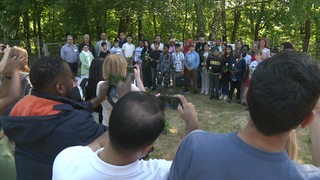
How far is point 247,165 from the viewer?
1.22 metres

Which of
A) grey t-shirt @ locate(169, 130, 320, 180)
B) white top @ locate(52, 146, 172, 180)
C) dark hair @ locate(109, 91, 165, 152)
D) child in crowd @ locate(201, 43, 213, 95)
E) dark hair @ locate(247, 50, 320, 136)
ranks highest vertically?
dark hair @ locate(247, 50, 320, 136)

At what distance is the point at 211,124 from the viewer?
7.60 meters

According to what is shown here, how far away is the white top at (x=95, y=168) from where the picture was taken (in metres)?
1.45

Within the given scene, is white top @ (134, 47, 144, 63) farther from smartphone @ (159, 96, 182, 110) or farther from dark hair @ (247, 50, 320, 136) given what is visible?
dark hair @ (247, 50, 320, 136)

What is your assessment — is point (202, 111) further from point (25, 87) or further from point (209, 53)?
point (25, 87)

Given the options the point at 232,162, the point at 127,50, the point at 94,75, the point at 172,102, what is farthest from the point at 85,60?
the point at 232,162

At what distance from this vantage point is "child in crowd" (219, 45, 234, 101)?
952cm

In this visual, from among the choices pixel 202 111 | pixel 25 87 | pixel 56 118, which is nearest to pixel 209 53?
pixel 202 111

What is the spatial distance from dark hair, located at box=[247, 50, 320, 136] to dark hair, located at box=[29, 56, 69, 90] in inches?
47.7

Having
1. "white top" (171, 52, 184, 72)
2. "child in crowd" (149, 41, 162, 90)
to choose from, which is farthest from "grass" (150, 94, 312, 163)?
"child in crowd" (149, 41, 162, 90)

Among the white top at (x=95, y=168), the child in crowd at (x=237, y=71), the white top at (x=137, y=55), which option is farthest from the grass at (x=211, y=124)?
the white top at (x=95, y=168)

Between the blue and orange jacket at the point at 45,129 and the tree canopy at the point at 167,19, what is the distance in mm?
12816

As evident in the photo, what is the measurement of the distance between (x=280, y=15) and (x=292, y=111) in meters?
21.8

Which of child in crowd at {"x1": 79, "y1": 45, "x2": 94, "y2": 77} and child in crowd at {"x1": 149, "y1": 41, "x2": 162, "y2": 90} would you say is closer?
child in crowd at {"x1": 79, "y1": 45, "x2": 94, "y2": 77}
